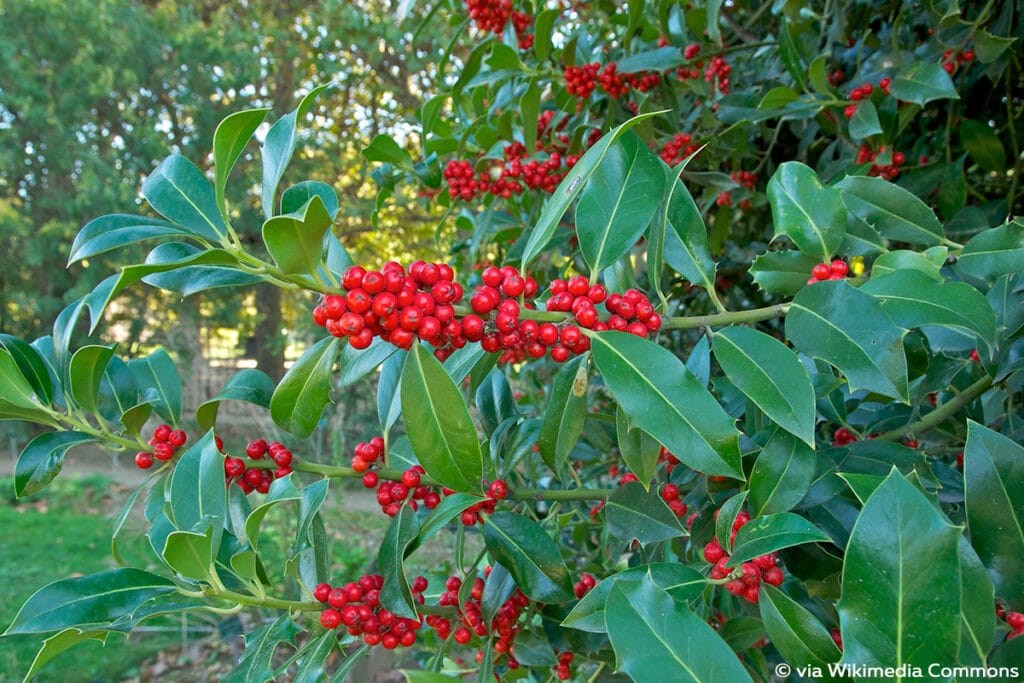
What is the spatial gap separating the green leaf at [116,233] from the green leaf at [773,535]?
2.27 feet

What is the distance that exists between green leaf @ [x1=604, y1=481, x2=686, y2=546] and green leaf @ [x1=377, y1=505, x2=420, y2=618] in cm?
29

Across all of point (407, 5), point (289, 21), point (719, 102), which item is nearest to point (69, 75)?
point (289, 21)

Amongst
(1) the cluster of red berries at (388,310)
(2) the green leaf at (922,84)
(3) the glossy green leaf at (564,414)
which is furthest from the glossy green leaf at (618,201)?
(2) the green leaf at (922,84)

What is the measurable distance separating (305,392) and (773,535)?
22.0 inches

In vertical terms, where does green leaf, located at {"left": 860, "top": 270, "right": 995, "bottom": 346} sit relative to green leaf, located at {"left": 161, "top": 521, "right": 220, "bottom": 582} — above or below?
above

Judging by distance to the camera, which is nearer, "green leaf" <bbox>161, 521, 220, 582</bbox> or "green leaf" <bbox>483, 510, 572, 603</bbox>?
"green leaf" <bbox>161, 521, 220, 582</bbox>

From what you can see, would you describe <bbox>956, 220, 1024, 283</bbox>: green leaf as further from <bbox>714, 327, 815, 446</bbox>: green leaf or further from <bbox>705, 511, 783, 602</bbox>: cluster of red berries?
<bbox>705, 511, 783, 602</bbox>: cluster of red berries

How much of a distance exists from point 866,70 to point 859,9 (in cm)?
21

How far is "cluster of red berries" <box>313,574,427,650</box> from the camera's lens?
1014 mm

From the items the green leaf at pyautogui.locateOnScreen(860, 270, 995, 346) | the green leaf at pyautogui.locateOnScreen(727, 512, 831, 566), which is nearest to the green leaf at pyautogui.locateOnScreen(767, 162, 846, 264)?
the green leaf at pyautogui.locateOnScreen(860, 270, 995, 346)

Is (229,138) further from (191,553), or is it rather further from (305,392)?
(191,553)

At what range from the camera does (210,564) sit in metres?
0.83

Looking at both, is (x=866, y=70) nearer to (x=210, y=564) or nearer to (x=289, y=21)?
(x=210, y=564)

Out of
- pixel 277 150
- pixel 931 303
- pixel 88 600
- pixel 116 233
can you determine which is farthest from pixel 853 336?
pixel 88 600
